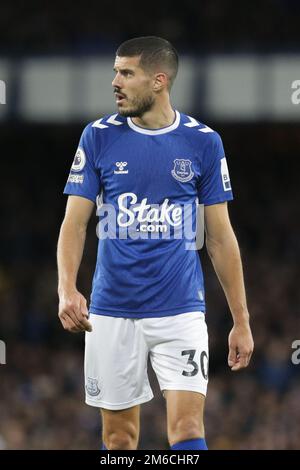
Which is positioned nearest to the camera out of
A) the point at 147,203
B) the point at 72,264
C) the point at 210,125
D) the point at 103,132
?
the point at 72,264

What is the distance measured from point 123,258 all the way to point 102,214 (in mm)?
251

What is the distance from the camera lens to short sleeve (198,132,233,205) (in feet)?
17.8

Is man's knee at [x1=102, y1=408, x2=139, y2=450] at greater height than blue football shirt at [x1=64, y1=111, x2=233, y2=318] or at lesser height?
lesser

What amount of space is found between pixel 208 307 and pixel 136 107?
10.3 metres

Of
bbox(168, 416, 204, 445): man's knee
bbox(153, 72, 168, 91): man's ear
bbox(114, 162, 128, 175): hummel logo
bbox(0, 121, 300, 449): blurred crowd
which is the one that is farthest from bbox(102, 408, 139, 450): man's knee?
bbox(0, 121, 300, 449): blurred crowd

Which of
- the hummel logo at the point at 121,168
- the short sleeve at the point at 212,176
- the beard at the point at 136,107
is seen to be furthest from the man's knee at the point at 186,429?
the beard at the point at 136,107

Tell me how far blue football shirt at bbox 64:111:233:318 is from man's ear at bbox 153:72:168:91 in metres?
0.21

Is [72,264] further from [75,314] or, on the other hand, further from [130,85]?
[130,85]

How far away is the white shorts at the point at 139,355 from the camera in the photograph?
206 inches

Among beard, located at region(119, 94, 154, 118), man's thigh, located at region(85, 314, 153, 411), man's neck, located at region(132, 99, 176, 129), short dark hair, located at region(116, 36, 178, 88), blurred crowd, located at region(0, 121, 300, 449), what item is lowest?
blurred crowd, located at region(0, 121, 300, 449)

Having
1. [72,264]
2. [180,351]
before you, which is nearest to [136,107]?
[72,264]

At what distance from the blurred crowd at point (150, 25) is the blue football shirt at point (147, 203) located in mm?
11619

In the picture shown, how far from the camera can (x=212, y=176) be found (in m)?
5.44

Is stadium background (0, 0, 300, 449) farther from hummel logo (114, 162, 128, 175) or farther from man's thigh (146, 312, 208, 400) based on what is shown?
hummel logo (114, 162, 128, 175)
